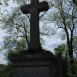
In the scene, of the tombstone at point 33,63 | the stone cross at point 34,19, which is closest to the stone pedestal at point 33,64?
the tombstone at point 33,63

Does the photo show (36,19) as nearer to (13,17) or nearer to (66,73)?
(66,73)

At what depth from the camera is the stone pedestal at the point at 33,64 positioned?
995 centimetres

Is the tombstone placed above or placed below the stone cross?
below

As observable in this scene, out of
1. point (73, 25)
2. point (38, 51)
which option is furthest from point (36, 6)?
point (73, 25)

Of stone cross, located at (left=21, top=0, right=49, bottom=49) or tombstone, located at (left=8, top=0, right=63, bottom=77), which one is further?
stone cross, located at (left=21, top=0, right=49, bottom=49)

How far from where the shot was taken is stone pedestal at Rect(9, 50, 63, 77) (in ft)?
32.6

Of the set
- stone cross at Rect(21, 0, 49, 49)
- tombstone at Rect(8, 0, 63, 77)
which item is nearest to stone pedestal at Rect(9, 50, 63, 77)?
tombstone at Rect(8, 0, 63, 77)

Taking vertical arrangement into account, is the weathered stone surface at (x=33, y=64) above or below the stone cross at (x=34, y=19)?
below

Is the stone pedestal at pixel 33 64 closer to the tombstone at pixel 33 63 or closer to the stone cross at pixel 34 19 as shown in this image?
the tombstone at pixel 33 63

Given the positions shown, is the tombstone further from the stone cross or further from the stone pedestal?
the stone cross

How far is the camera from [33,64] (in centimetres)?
998

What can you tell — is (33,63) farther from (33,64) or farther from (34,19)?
(34,19)

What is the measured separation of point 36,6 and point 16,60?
2.61 meters

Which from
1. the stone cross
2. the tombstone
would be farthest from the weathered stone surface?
the stone cross
